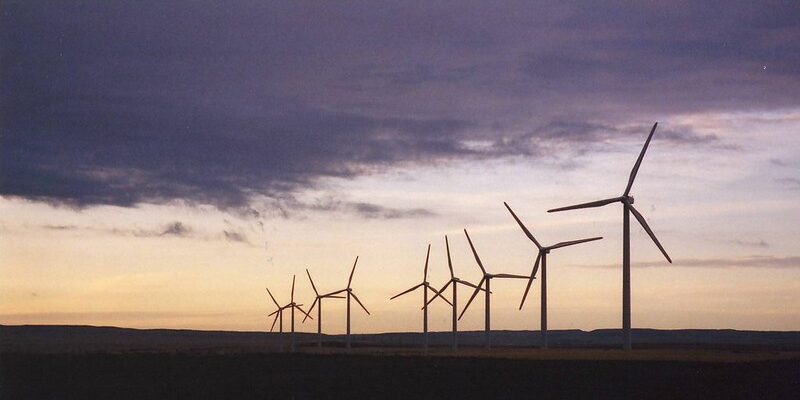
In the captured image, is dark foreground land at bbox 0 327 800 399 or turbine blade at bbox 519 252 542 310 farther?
turbine blade at bbox 519 252 542 310

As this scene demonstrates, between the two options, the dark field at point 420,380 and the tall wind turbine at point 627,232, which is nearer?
the dark field at point 420,380

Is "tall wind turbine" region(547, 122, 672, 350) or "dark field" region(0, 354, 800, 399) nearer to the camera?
"dark field" region(0, 354, 800, 399)

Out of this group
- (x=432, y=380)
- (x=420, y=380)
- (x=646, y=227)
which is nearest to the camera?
(x=432, y=380)

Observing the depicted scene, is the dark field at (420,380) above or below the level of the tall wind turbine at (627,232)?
below

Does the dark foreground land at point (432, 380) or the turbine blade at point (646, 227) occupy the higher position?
the turbine blade at point (646, 227)

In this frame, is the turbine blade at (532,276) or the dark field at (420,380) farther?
the turbine blade at (532,276)

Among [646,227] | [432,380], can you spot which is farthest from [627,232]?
[432,380]

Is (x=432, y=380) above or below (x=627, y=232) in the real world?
below

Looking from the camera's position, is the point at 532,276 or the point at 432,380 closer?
the point at 432,380

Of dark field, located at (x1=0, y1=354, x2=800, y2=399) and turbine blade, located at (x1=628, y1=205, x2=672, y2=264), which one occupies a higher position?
turbine blade, located at (x1=628, y1=205, x2=672, y2=264)

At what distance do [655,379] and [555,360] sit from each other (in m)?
30.5

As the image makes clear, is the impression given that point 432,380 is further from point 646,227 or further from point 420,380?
point 646,227

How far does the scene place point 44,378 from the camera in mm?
75938

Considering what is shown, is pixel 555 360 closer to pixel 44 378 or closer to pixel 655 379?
pixel 655 379
